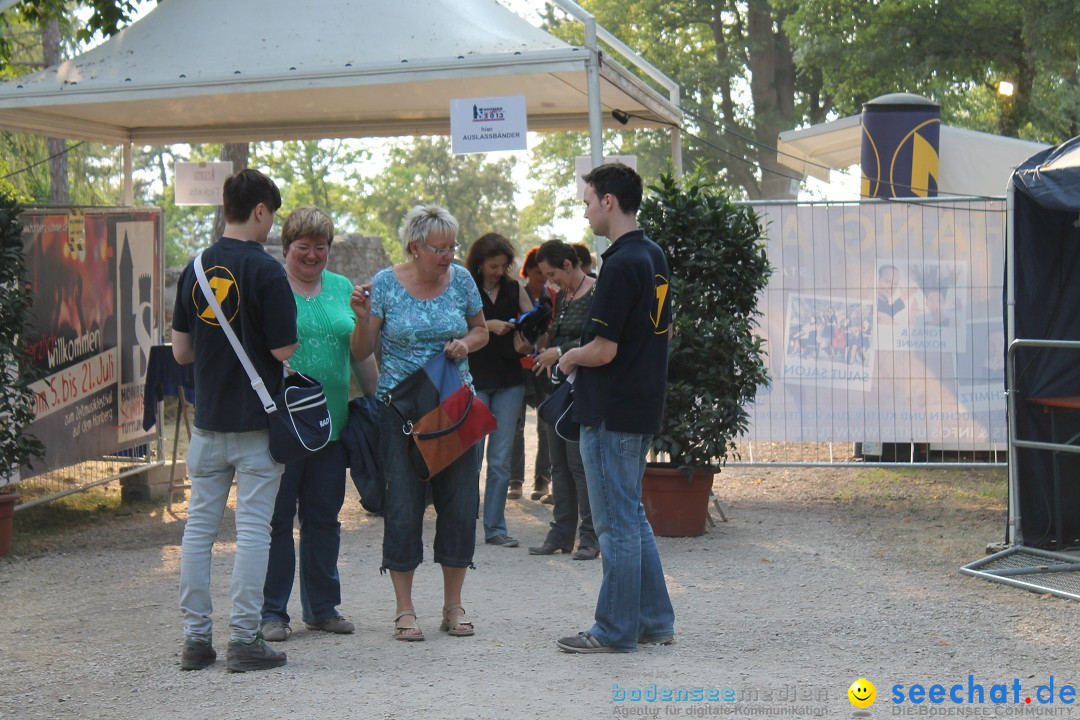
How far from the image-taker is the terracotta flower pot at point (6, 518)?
7.20 m

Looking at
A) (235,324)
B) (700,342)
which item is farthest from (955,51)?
(235,324)

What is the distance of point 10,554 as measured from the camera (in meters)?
7.37

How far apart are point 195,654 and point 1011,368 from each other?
177 inches

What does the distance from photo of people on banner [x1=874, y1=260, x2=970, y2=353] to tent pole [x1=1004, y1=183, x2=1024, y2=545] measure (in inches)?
85.7

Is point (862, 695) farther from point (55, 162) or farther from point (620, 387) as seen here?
point (55, 162)

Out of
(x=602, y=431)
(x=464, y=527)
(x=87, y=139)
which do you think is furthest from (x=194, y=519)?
(x=87, y=139)

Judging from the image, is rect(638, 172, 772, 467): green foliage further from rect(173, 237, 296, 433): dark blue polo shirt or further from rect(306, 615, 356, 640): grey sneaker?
rect(173, 237, 296, 433): dark blue polo shirt

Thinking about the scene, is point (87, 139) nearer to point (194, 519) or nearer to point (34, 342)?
point (34, 342)

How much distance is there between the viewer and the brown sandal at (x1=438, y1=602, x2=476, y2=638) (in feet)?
17.5

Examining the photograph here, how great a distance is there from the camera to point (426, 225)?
5055 millimetres

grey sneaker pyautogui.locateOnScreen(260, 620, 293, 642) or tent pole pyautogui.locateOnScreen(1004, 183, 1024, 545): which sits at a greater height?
tent pole pyautogui.locateOnScreen(1004, 183, 1024, 545)

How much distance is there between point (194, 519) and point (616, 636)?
5.63 ft

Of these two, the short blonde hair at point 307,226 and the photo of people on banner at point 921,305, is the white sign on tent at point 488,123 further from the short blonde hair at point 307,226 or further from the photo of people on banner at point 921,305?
the photo of people on banner at point 921,305

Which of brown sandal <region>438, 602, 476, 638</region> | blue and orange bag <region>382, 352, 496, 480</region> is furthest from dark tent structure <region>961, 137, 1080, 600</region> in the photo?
blue and orange bag <region>382, 352, 496, 480</region>
